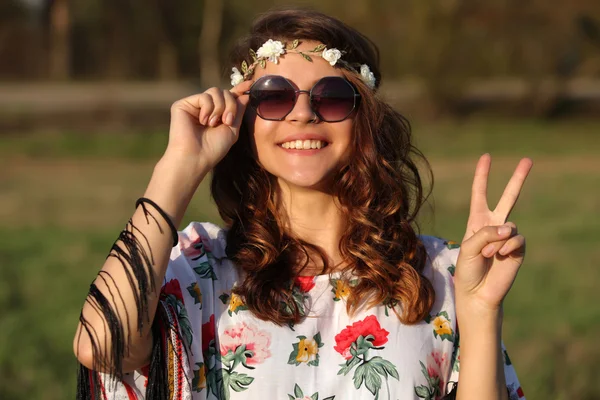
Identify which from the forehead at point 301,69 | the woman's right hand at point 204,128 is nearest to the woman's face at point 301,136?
the forehead at point 301,69

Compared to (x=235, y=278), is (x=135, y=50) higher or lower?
higher

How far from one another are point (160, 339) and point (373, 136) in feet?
2.80

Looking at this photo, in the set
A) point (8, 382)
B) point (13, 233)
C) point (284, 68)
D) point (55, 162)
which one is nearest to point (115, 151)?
point (55, 162)

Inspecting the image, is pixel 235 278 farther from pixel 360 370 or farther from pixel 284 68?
pixel 284 68

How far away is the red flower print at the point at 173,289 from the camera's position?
2.25 m

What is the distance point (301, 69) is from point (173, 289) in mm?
739

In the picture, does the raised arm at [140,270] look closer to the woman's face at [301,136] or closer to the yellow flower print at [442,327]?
the woman's face at [301,136]

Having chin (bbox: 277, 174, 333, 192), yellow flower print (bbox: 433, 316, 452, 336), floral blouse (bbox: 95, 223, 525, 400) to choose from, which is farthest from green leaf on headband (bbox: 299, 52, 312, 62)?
yellow flower print (bbox: 433, 316, 452, 336)

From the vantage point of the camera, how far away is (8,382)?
463cm

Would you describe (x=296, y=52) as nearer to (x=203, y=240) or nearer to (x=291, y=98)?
(x=291, y=98)

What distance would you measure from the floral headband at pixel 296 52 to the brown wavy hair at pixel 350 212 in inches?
1.2

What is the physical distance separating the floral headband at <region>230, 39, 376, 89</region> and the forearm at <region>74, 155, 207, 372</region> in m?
0.52

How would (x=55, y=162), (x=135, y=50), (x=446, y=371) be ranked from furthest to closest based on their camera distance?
(x=135, y=50)
(x=55, y=162)
(x=446, y=371)

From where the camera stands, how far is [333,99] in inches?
96.3
